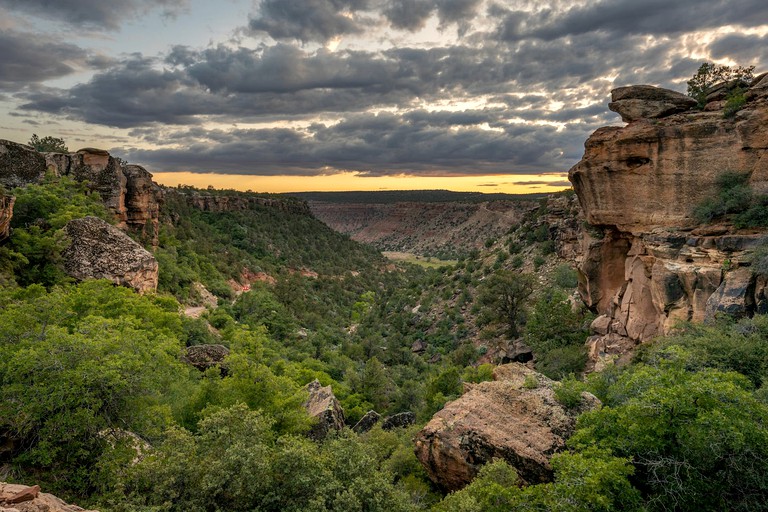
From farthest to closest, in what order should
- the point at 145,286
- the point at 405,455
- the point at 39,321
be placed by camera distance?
1. the point at 145,286
2. the point at 405,455
3. the point at 39,321

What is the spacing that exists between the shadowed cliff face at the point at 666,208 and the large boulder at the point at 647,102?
44 mm

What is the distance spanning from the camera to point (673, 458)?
8406 mm

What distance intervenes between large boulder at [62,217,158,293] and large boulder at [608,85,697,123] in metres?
25.9

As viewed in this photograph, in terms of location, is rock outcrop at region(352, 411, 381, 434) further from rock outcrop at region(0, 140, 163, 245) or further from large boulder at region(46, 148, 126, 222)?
large boulder at region(46, 148, 126, 222)

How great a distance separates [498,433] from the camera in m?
12.1

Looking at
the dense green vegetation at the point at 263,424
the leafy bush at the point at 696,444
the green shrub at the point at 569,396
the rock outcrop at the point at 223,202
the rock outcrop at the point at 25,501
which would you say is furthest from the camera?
the rock outcrop at the point at 223,202

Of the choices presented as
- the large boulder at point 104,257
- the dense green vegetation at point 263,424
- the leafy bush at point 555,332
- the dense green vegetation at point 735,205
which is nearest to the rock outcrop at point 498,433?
the dense green vegetation at point 263,424

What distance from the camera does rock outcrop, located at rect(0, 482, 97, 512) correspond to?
633cm

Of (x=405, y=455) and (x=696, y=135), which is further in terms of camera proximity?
(x=696, y=135)

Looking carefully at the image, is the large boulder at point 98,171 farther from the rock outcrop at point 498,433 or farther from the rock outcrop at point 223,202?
the rock outcrop at point 223,202

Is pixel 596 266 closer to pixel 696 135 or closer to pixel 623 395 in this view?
pixel 696 135

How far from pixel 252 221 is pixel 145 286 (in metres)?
54.4

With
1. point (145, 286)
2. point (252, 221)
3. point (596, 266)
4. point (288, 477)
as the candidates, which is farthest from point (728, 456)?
point (252, 221)

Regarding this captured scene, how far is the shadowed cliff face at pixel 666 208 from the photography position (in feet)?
57.7
